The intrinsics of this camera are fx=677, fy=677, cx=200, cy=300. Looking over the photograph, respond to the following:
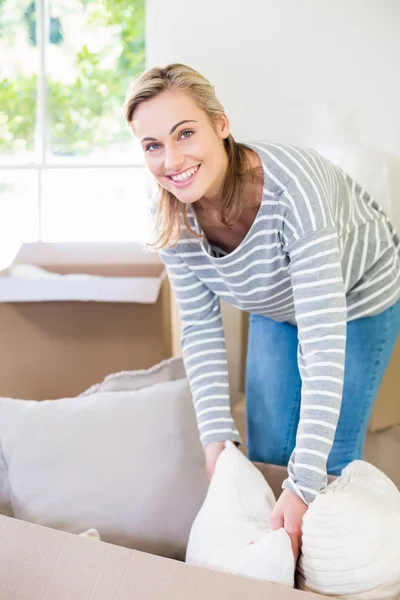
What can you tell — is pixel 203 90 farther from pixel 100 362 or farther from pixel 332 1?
pixel 100 362

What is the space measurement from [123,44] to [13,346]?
90 centimetres

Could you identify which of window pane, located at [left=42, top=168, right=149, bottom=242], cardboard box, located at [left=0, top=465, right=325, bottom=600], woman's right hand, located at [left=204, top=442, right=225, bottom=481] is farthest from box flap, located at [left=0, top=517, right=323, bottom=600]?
window pane, located at [left=42, top=168, right=149, bottom=242]

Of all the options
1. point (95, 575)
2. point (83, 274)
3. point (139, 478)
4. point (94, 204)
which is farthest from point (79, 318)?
point (95, 575)

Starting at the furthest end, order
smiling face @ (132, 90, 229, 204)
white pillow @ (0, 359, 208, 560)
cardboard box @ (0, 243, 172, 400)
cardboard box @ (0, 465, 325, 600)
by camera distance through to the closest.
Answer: cardboard box @ (0, 243, 172, 400), white pillow @ (0, 359, 208, 560), smiling face @ (132, 90, 229, 204), cardboard box @ (0, 465, 325, 600)

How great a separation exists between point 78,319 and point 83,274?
0.11 metres

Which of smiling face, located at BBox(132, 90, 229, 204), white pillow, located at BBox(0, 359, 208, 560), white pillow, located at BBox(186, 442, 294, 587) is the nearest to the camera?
white pillow, located at BBox(186, 442, 294, 587)

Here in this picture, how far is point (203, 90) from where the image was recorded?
1.07 metres

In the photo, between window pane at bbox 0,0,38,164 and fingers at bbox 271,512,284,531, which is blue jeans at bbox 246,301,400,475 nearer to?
fingers at bbox 271,512,284,531

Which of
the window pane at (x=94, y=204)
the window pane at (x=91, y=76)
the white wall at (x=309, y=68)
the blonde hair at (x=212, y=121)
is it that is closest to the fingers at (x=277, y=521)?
the blonde hair at (x=212, y=121)

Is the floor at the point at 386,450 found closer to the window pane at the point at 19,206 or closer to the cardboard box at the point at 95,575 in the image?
the cardboard box at the point at 95,575

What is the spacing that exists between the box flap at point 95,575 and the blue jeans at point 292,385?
0.53 m

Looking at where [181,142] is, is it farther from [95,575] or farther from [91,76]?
[91,76]

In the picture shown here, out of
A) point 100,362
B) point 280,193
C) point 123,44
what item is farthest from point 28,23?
point 280,193

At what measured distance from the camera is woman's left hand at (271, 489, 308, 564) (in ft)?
3.05
